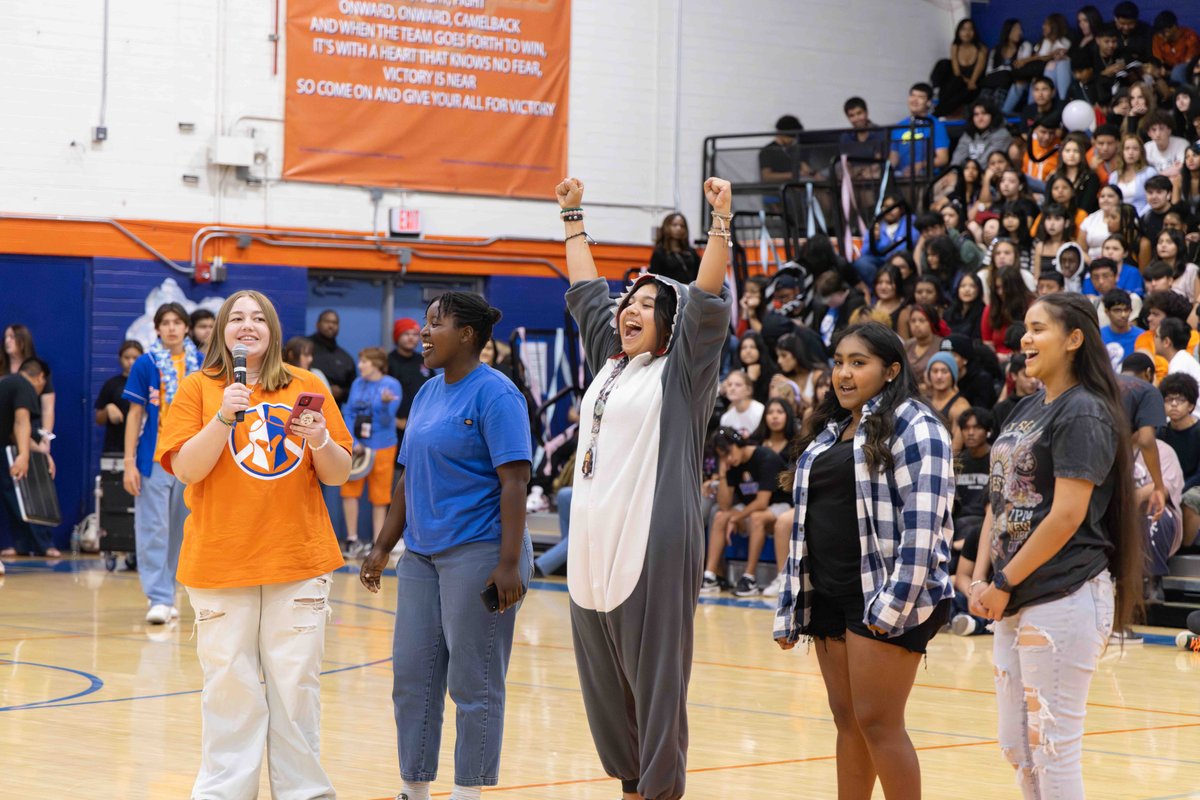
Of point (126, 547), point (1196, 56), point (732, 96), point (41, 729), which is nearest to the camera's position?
point (41, 729)

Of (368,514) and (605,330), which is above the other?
(605,330)

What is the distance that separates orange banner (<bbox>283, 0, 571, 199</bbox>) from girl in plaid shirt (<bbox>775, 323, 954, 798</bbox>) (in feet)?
40.3

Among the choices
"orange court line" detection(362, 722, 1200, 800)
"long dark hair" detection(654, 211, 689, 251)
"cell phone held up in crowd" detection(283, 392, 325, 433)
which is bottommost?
"orange court line" detection(362, 722, 1200, 800)

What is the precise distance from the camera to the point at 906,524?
444 centimetres

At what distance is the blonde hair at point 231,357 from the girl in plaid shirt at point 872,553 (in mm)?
1620

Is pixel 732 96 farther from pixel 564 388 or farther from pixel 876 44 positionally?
pixel 564 388

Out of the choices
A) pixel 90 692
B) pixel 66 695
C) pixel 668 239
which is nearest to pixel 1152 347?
pixel 668 239

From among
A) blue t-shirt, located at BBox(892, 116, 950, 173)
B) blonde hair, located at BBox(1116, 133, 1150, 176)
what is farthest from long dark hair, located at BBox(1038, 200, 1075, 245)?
blue t-shirt, located at BBox(892, 116, 950, 173)

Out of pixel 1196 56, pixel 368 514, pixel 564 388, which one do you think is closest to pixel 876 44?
pixel 1196 56

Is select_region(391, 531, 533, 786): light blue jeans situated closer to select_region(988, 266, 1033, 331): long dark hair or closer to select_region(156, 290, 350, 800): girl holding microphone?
select_region(156, 290, 350, 800): girl holding microphone

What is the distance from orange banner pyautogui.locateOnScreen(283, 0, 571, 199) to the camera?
1622 centimetres

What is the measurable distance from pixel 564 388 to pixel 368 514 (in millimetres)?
2342

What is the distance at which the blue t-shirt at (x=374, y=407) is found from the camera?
15664mm

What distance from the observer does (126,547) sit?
12.9 meters
